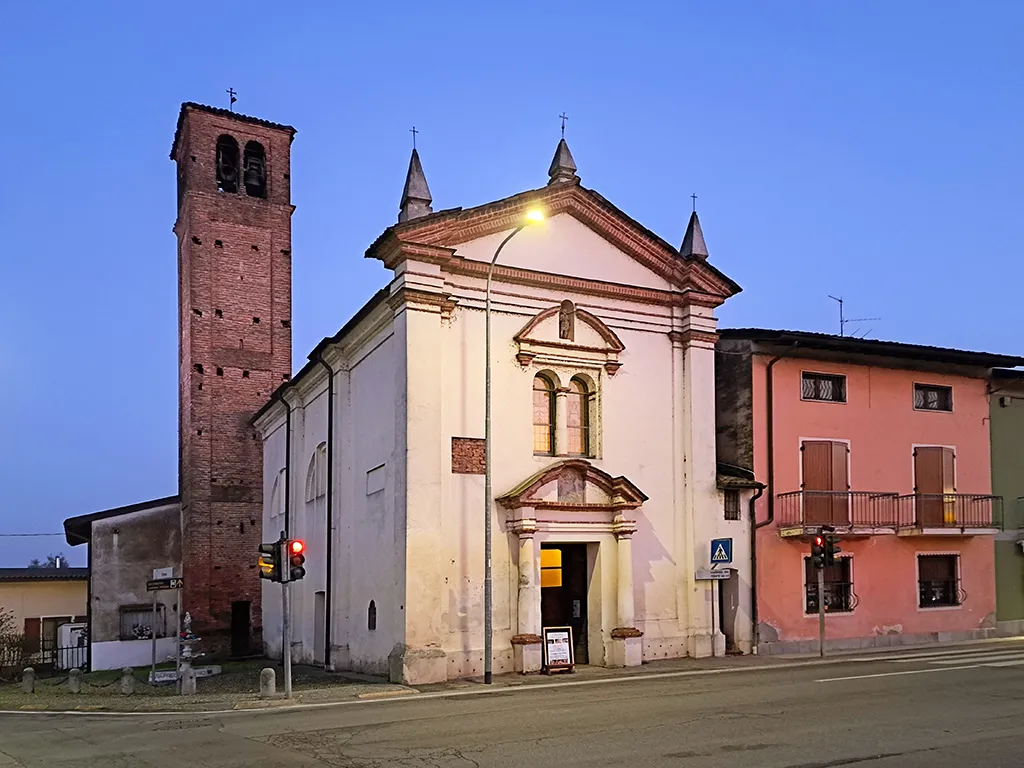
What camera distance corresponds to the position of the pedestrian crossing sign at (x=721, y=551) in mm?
21531

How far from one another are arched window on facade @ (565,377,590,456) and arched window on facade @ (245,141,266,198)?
664 inches

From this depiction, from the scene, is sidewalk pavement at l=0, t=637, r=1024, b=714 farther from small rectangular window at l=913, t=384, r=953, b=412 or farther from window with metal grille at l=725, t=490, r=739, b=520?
small rectangular window at l=913, t=384, r=953, b=412

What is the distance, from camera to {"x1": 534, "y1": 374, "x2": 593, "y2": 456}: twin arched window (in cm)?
2128

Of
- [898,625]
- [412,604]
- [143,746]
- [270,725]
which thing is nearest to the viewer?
[143,746]

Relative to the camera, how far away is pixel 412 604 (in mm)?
18750

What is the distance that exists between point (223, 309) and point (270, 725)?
21548 mm

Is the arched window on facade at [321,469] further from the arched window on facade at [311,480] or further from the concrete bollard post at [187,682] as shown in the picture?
the concrete bollard post at [187,682]

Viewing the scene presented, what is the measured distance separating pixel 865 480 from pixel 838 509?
1.32 metres

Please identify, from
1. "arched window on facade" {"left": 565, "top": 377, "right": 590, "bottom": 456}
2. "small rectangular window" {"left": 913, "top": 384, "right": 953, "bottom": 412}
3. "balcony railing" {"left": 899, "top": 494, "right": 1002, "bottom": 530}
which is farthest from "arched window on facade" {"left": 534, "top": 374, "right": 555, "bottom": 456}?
"small rectangular window" {"left": 913, "top": 384, "right": 953, "bottom": 412}

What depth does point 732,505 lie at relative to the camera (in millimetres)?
23266

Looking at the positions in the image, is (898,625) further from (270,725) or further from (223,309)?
(223,309)

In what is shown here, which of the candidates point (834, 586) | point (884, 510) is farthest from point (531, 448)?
point (884, 510)

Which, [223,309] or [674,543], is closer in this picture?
[674,543]

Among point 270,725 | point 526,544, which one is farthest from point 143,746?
point 526,544
